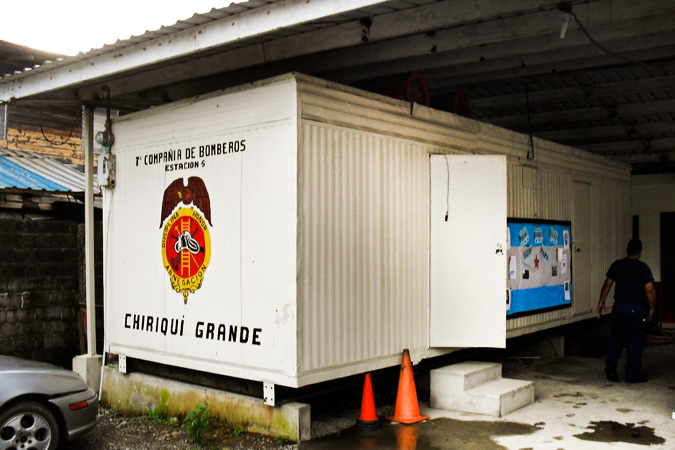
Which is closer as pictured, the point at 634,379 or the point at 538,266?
the point at 634,379

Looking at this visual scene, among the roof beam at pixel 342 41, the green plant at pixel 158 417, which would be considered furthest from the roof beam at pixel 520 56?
the green plant at pixel 158 417

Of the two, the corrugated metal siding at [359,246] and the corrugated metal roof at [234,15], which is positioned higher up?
the corrugated metal roof at [234,15]

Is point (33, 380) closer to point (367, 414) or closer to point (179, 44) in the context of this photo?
point (367, 414)

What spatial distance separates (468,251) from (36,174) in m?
8.27

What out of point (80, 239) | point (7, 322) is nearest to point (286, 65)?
point (80, 239)

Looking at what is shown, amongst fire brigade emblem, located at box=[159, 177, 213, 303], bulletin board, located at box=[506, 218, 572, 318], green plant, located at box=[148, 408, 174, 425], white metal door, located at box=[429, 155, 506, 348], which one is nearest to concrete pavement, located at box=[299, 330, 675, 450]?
white metal door, located at box=[429, 155, 506, 348]

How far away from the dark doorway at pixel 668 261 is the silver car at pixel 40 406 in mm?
12383

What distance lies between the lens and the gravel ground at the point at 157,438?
21.8ft

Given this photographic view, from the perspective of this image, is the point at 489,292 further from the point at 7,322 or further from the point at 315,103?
the point at 7,322

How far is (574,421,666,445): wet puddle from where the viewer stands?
6590 mm

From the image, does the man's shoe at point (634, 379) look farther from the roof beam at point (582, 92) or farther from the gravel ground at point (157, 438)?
the gravel ground at point (157, 438)

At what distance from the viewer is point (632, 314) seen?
29.8 feet

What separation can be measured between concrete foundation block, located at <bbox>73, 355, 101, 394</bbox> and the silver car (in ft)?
6.86

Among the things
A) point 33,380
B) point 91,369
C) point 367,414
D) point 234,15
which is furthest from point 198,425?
point 234,15
